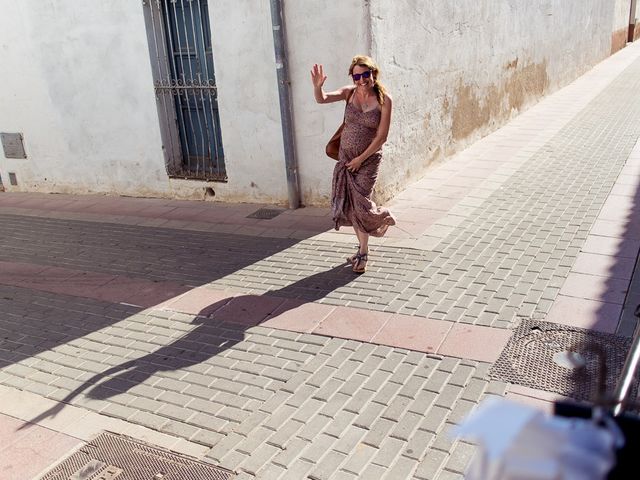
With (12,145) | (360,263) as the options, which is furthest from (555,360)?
(12,145)

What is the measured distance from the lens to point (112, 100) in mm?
8734

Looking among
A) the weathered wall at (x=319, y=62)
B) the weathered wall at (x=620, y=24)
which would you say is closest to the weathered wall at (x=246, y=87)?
the weathered wall at (x=319, y=62)

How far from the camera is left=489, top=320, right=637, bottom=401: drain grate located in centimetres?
368

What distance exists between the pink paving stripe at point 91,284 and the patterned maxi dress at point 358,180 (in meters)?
1.62

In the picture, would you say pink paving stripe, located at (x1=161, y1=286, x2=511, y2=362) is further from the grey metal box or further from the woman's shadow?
the grey metal box

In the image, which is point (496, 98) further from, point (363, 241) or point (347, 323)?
point (347, 323)

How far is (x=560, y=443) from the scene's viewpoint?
2.70 feet

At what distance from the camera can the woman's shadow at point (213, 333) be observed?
4.19 meters

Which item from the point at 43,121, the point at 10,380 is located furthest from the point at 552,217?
the point at 43,121

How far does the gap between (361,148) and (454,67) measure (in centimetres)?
462

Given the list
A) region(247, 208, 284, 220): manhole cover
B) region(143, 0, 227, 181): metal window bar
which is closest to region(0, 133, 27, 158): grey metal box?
region(143, 0, 227, 181): metal window bar

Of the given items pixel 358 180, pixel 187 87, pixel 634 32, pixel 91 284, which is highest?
pixel 187 87

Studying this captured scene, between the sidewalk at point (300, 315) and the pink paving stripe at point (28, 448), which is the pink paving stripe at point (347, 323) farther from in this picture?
the pink paving stripe at point (28, 448)

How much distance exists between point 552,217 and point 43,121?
24.1 feet
